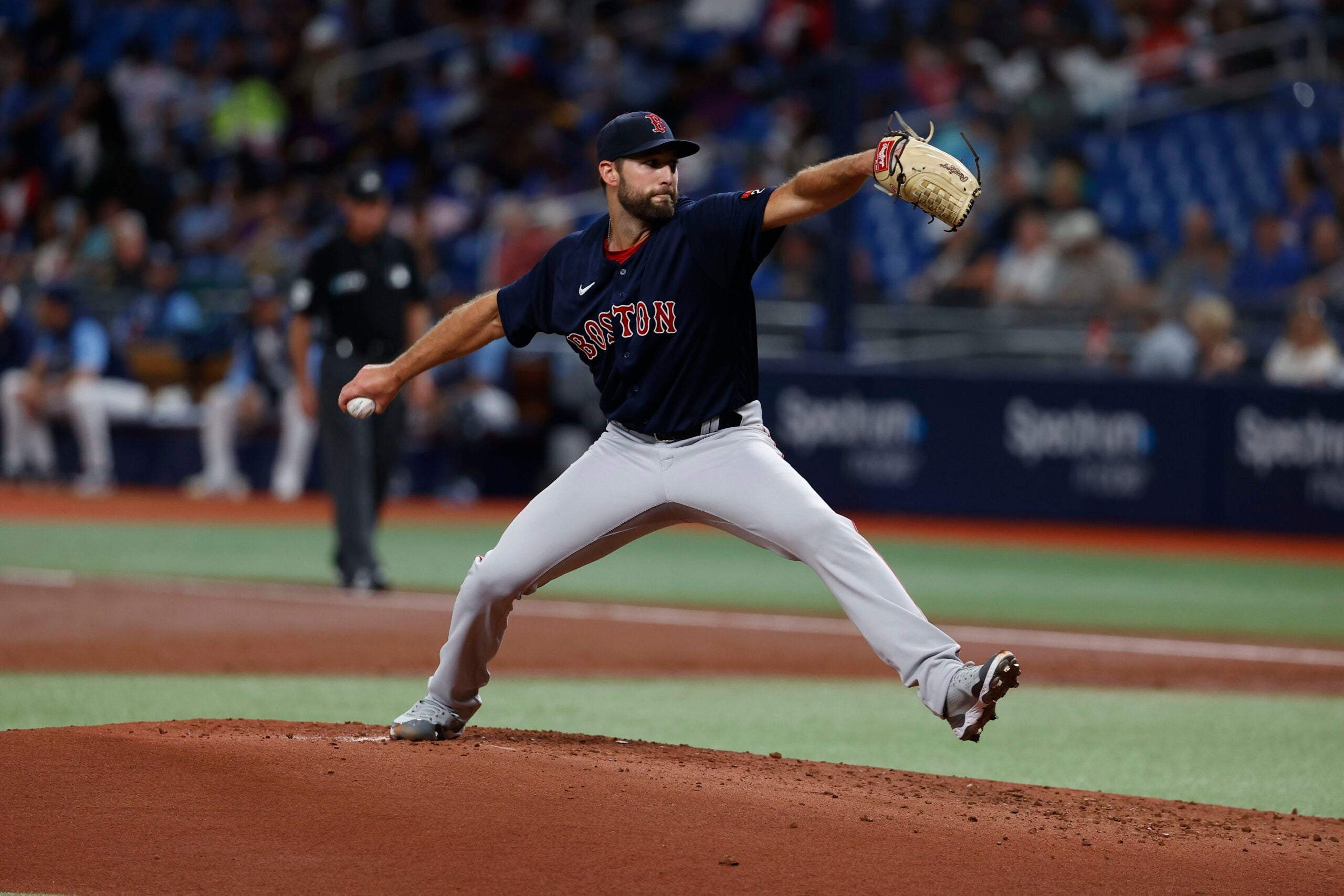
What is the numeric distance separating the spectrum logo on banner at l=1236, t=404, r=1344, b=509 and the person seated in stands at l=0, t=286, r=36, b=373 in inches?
496

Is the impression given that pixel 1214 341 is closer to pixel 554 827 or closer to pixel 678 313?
pixel 678 313

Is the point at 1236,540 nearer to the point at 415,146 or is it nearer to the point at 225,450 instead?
the point at 225,450

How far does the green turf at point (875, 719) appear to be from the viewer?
246 inches

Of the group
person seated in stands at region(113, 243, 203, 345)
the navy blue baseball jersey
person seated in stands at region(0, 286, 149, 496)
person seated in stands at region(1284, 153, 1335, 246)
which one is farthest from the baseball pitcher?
person seated in stands at region(113, 243, 203, 345)

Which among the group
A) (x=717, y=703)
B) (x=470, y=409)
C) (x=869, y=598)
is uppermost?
(x=470, y=409)

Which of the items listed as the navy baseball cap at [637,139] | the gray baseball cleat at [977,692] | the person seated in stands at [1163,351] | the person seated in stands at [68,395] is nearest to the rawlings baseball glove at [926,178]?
the navy baseball cap at [637,139]

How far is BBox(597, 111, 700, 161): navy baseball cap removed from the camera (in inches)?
213

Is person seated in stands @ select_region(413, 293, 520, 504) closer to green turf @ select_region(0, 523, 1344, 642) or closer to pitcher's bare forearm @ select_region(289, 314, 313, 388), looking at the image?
green turf @ select_region(0, 523, 1344, 642)

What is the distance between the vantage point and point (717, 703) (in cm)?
757

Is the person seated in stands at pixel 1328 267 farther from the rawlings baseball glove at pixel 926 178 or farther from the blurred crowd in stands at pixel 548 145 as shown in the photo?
the rawlings baseball glove at pixel 926 178

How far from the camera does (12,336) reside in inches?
756

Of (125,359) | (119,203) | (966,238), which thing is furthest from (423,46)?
(966,238)

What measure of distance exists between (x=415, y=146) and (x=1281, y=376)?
37.3ft

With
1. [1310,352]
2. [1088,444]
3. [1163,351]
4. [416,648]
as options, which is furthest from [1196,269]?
[416,648]
